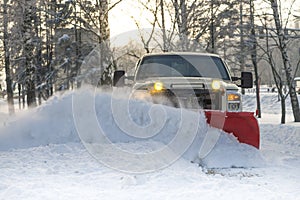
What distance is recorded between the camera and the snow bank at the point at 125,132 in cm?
527

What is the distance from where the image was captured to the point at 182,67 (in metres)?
7.14

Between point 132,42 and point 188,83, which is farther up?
point 132,42

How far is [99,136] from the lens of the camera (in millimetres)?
5586

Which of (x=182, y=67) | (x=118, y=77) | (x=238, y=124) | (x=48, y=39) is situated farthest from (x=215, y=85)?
(x=48, y=39)

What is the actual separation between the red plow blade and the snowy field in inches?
5.1

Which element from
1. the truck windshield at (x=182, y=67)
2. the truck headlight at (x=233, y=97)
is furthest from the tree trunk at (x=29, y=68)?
the truck headlight at (x=233, y=97)

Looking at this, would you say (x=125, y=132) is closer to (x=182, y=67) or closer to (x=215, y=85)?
(x=215, y=85)

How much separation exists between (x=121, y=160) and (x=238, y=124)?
1.96 metres

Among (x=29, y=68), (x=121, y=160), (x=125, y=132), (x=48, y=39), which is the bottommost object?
(x=121, y=160)

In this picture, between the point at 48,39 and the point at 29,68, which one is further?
→ the point at 48,39

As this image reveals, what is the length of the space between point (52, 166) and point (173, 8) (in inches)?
683

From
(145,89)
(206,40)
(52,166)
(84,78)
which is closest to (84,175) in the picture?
(52,166)

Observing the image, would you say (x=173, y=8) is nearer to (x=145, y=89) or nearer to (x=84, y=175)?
(x=145, y=89)

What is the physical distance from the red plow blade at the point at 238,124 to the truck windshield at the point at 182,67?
1.50m
